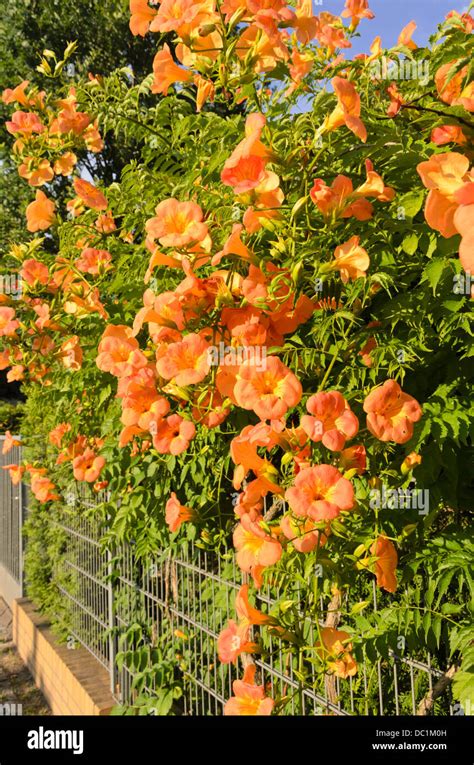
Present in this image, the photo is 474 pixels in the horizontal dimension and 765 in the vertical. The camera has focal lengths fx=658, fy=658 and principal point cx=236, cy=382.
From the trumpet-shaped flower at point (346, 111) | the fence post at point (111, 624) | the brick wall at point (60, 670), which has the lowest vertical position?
the brick wall at point (60, 670)

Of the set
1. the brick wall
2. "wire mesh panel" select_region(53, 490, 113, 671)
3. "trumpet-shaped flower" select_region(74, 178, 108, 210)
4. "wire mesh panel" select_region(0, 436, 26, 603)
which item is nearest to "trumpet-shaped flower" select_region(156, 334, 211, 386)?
"trumpet-shaped flower" select_region(74, 178, 108, 210)

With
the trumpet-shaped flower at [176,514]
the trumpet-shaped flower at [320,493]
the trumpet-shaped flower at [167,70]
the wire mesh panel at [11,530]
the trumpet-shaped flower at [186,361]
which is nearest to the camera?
the trumpet-shaped flower at [320,493]

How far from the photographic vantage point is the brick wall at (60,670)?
4.87 metres

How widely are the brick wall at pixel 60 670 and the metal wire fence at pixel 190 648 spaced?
0.12m

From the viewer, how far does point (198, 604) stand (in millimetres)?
3545

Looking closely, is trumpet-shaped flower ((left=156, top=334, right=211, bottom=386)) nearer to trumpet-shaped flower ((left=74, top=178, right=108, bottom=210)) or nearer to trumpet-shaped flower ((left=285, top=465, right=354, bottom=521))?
trumpet-shaped flower ((left=285, top=465, right=354, bottom=521))

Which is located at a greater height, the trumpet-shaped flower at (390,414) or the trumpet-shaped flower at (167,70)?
the trumpet-shaped flower at (167,70)

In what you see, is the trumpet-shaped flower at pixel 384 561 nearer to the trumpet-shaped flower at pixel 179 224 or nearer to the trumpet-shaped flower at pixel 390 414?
the trumpet-shaped flower at pixel 390 414

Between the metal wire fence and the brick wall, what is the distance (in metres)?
0.12

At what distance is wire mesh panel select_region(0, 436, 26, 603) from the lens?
816cm

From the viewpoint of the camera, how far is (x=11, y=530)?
8.88m

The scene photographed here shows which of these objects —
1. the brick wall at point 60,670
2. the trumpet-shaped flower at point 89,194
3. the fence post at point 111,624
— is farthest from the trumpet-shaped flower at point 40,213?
the brick wall at point 60,670
